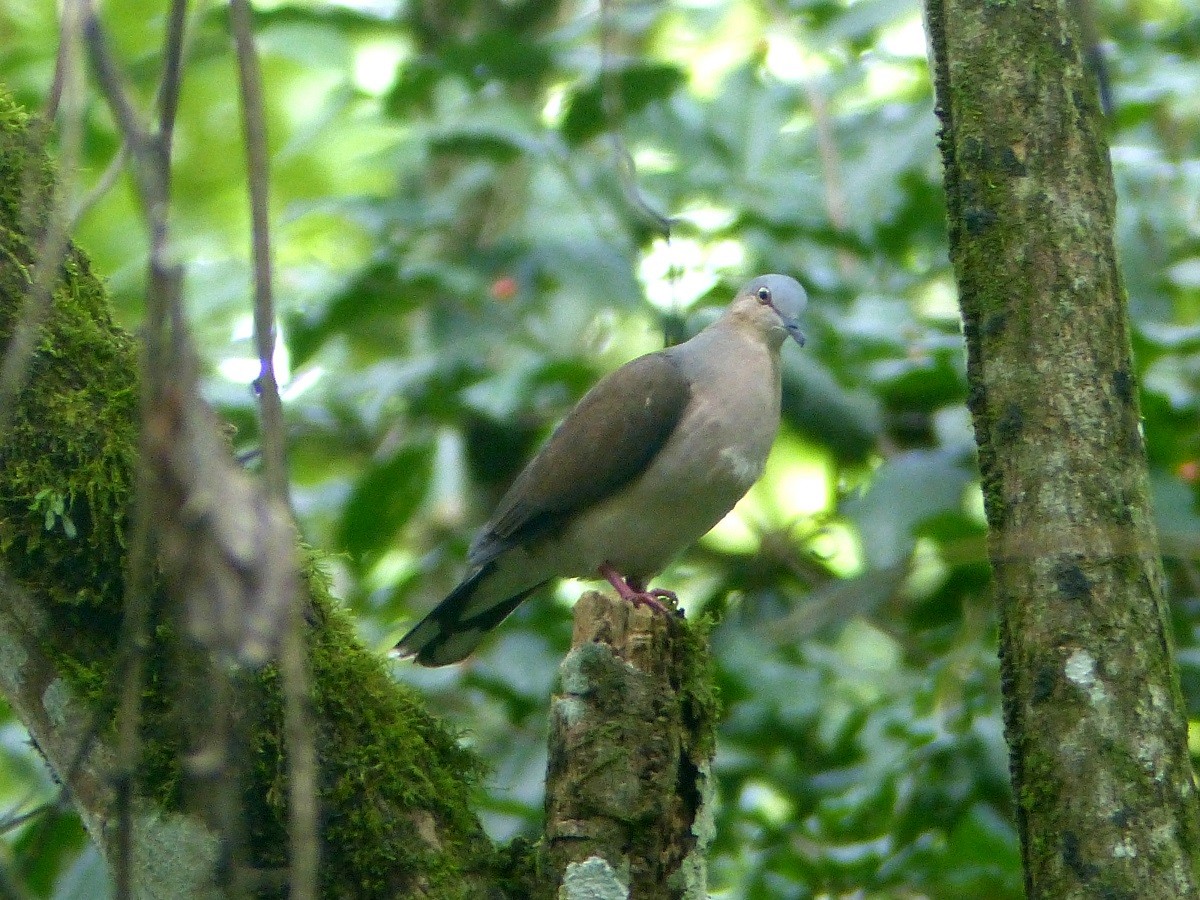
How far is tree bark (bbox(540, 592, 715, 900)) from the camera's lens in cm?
266

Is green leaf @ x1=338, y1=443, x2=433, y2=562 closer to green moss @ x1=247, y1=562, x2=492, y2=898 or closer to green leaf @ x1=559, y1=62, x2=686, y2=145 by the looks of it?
green leaf @ x1=559, y1=62, x2=686, y2=145

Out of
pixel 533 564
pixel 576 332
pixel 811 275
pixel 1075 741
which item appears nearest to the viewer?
pixel 1075 741

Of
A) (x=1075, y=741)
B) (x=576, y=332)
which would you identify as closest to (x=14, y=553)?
(x=1075, y=741)

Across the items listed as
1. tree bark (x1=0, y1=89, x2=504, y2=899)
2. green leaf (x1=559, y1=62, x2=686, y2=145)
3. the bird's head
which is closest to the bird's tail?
the bird's head

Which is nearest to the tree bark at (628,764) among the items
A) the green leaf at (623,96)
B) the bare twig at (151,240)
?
the bare twig at (151,240)

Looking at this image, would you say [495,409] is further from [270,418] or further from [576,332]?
[270,418]

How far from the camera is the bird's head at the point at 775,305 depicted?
4.95 m

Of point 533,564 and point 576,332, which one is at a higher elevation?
point 576,332

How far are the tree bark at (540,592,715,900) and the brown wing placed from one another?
168 centimetres

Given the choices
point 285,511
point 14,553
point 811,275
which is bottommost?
point 285,511

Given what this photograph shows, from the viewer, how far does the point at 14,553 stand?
2535 mm

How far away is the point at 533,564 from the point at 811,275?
1504 mm

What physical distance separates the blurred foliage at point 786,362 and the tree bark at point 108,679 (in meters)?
0.97

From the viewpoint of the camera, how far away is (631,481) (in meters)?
4.69
